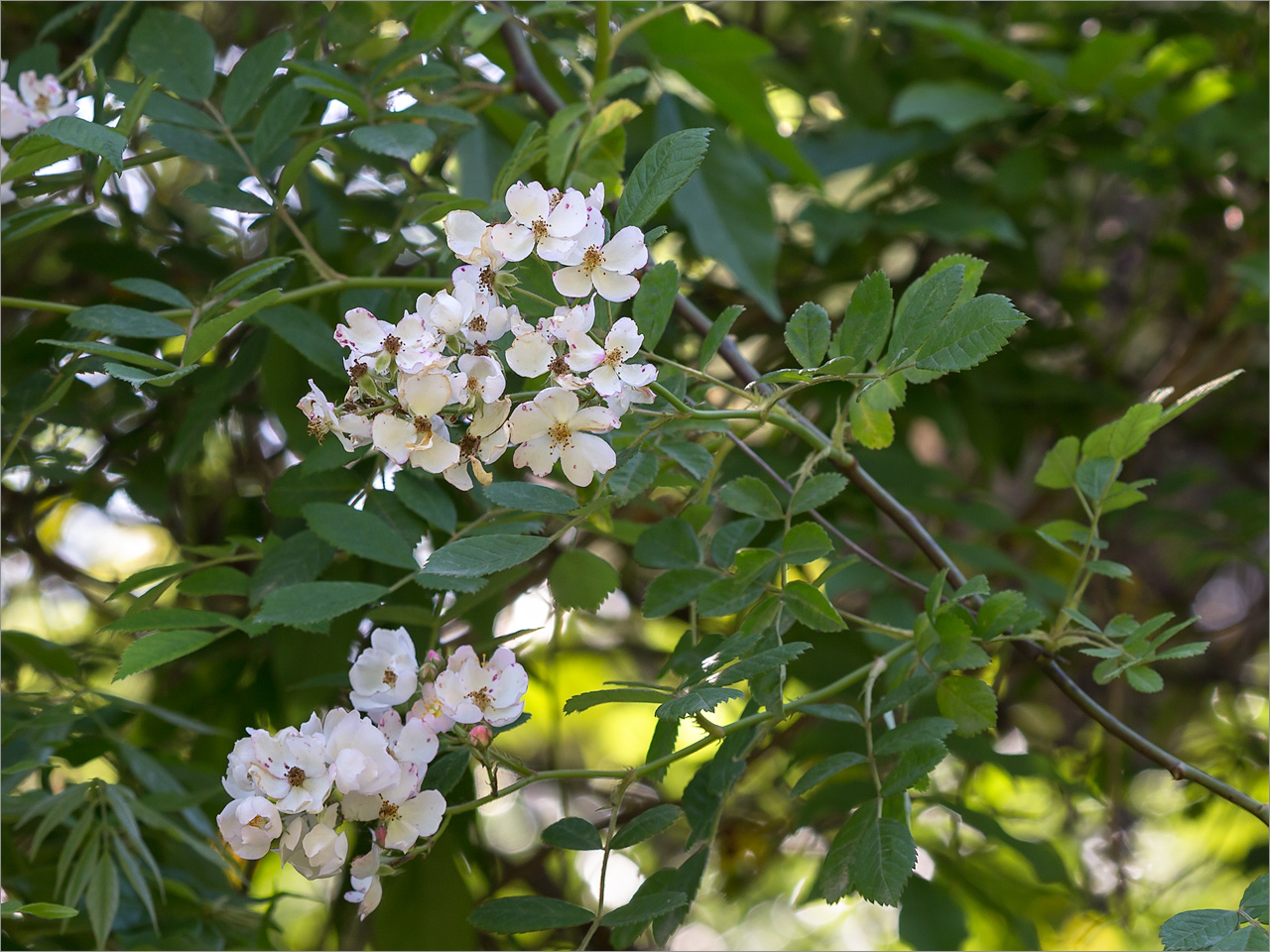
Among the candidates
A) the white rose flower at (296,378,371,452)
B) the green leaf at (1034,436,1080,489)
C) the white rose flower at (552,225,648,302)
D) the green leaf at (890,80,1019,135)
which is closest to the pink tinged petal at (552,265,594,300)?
the white rose flower at (552,225,648,302)

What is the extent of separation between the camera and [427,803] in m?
0.46

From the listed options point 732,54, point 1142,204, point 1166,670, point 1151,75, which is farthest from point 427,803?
point 1142,204

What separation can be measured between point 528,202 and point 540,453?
0.36 feet

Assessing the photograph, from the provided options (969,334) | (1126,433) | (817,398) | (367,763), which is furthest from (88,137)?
(817,398)

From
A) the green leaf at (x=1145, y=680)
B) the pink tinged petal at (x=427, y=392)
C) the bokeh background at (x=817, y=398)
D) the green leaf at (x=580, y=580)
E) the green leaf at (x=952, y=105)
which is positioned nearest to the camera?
the pink tinged petal at (x=427, y=392)

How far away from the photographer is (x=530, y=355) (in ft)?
1.37

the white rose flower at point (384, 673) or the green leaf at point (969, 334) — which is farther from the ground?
the green leaf at point (969, 334)

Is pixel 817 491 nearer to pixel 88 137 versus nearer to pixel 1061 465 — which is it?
pixel 1061 465

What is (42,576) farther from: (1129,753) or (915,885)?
(1129,753)

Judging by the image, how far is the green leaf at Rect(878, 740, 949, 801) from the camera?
1.53 feet

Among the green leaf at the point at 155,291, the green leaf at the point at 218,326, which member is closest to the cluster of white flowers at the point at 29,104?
the green leaf at the point at 155,291

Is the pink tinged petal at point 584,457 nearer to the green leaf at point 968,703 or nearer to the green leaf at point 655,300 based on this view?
the green leaf at point 655,300

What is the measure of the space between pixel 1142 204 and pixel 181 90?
137cm

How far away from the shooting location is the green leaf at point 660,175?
45 centimetres
